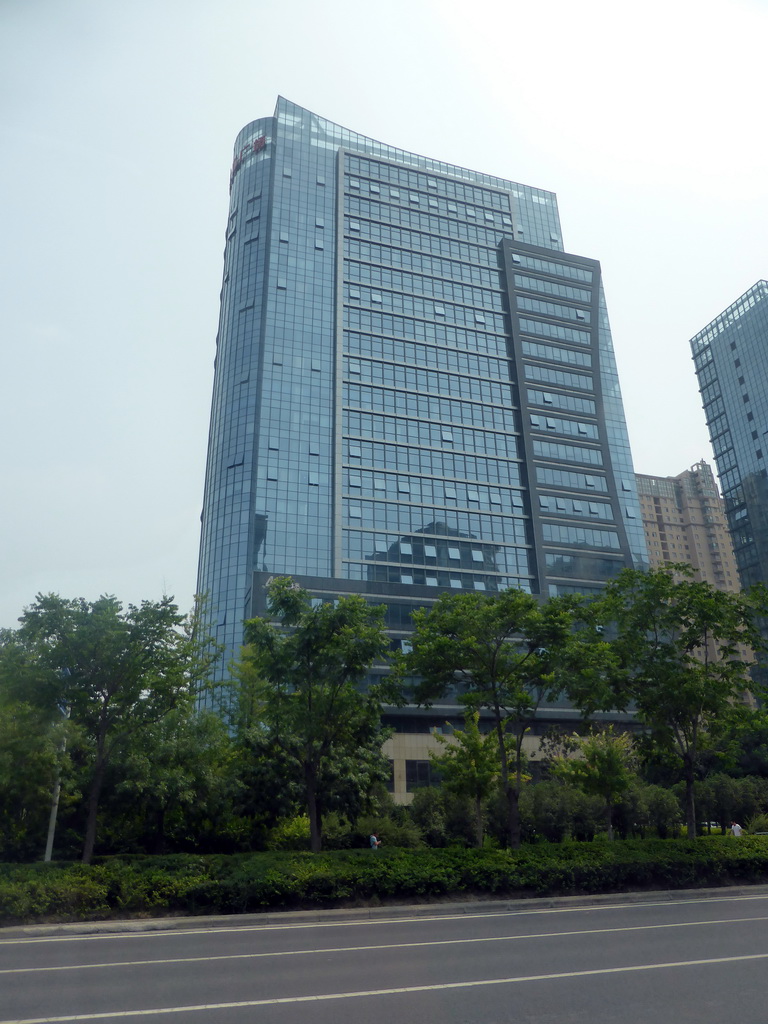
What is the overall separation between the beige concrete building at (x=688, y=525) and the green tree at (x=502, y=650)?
487 ft

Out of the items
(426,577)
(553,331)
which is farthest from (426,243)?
(426,577)

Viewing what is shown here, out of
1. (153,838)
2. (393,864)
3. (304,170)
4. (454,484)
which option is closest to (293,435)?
(454,484)

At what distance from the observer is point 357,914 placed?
20.0m

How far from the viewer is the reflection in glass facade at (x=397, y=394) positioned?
85.0 meters

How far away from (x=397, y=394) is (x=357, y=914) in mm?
79481

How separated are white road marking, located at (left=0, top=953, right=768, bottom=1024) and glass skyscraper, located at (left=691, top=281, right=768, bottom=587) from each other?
385ft

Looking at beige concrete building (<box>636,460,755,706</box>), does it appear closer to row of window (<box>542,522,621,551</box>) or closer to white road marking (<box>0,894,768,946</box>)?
row of window (<box>542,522,621,551</box>)

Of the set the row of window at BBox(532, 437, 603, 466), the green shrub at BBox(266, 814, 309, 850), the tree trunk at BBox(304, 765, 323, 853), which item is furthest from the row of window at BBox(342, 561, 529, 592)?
the tree trunk at BBox(304, 765, 323, 853)

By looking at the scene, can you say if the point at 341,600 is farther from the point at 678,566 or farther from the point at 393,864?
the point at 678,566

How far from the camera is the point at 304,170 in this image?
105625mm

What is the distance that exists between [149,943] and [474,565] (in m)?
74.7

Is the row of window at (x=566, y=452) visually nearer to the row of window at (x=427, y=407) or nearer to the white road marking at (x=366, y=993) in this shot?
the row of window at (x=427, y=407)

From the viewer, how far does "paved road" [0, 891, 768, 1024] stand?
1005 cm

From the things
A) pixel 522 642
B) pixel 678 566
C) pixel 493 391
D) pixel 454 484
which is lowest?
pixel 522 642
